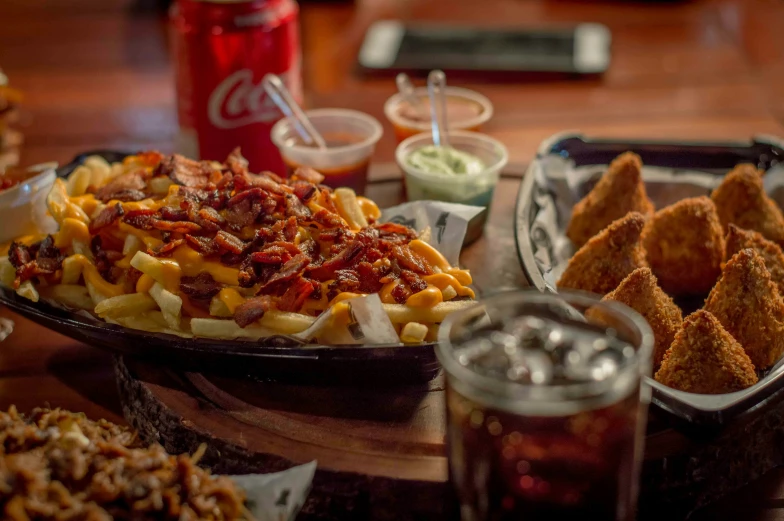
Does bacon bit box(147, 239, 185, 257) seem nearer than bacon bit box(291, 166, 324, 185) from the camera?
Yes

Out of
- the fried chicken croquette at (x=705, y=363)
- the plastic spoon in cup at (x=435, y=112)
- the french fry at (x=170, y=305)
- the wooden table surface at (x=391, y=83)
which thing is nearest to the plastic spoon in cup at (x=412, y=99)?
the plastic spoon in cup at (x=435, y=112)

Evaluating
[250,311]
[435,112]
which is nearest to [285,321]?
[250,311]

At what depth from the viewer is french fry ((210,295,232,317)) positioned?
2111 mm

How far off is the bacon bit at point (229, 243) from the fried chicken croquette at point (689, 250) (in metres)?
1.25

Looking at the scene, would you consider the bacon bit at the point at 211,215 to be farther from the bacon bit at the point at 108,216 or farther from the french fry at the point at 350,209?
the french fry at the point at 350,209

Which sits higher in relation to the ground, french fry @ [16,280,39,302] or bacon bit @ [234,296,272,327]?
bacon bit @ [234,296,272,327]

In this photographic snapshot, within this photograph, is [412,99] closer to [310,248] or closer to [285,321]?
[310,248]

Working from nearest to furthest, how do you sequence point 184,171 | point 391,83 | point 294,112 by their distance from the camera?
point 184,171
point 294,112
point 391,83

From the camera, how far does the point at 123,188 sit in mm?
2457

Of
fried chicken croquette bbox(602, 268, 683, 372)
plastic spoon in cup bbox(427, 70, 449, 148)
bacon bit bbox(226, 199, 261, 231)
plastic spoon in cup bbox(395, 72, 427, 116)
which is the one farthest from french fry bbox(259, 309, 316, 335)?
plastic spoon in cup bbox(395, 72, 427, 116)

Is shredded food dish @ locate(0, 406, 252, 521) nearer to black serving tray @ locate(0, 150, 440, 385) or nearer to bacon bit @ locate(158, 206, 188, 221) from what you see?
black serving tray @ locate(0, 150, 440, 385)

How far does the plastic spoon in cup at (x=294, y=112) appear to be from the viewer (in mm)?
3082

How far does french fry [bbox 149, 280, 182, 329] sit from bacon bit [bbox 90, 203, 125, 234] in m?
0.30

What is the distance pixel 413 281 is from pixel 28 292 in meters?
0.99
